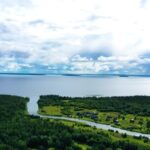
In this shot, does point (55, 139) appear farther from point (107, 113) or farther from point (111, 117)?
point (107, 113)

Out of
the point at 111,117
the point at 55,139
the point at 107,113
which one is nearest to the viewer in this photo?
the point at 55,139

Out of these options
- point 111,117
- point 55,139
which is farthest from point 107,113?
point 55,139

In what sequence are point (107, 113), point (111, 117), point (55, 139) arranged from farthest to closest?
point (107, 113)
point (111, 117)
point (55, 139)

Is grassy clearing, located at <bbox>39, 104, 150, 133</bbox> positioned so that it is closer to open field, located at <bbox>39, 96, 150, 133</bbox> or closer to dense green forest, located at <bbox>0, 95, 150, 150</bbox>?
open field, located at <bbox>39, 96, 150, 133</bbox>

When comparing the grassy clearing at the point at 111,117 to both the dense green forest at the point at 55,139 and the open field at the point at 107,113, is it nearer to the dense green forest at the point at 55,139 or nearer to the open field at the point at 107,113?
the open field at the point at 107,113

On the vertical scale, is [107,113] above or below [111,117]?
above

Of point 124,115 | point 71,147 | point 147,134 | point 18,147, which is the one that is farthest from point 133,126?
point 18,147

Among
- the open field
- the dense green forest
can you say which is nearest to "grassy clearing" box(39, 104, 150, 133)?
the open field

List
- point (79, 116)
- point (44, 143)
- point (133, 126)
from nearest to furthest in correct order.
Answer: point (44, 143)
point (133, 126)
point (79, 116)

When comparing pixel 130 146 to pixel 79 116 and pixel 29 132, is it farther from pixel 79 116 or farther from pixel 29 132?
pixel 79 116

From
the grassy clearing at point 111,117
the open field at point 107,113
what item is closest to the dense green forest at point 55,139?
the grassy clearing at point 111,117

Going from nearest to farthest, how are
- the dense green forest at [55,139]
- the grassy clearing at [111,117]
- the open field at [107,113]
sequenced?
the dense green forest at [55,139] < the grassy clearing at [111,117] < the open field at [107,113]
